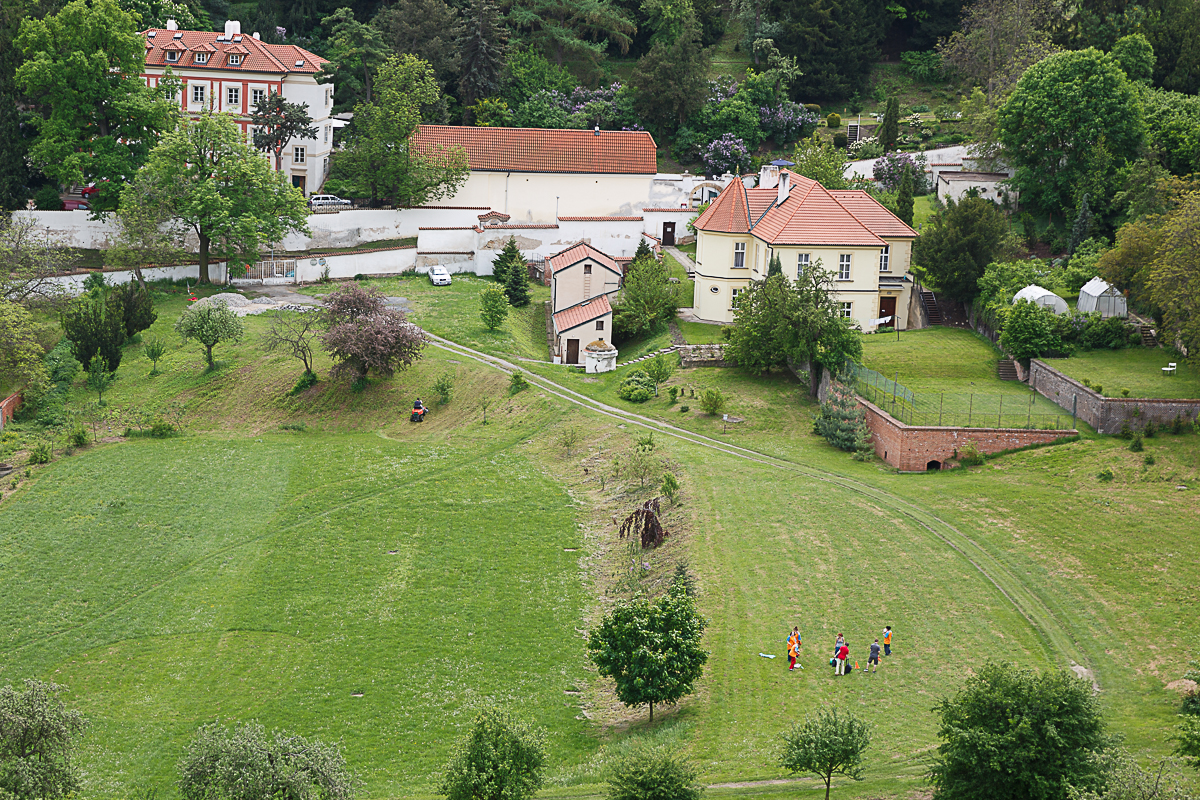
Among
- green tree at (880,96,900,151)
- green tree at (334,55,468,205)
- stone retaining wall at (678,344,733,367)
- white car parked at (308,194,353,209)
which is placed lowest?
stone retaining wall at (678,344,733,367)

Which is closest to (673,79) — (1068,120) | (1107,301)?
(1068,120)

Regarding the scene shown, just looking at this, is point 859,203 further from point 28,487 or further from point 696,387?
point 28,487

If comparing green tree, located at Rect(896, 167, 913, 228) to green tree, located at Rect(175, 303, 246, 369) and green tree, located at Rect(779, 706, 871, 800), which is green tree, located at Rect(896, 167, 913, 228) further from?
green tree, located at Rect(779, 706, 871, 800)

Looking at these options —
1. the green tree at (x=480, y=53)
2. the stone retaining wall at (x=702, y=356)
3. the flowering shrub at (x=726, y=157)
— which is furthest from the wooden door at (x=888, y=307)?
the green tree at (x=480, y=53)

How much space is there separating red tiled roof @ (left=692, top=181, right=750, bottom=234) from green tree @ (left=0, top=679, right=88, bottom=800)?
4336 centimetres

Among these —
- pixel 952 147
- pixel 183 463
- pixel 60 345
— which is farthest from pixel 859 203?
pixel 60 345

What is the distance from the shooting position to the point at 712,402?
51.1 meters

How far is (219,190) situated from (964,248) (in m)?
37.2

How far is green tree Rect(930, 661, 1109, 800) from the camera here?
75.6 ft

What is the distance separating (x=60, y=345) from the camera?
186 ft

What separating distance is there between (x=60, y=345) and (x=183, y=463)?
1269cm

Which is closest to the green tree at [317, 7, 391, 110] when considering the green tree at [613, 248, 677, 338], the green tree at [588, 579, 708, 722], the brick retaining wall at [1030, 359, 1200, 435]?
the green tree at [613, 248, 677, 338]

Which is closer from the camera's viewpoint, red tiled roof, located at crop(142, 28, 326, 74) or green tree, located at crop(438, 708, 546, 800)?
green tree, located at crop(438, 708, 546, 800)

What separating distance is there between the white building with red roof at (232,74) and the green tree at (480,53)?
44.8ft
